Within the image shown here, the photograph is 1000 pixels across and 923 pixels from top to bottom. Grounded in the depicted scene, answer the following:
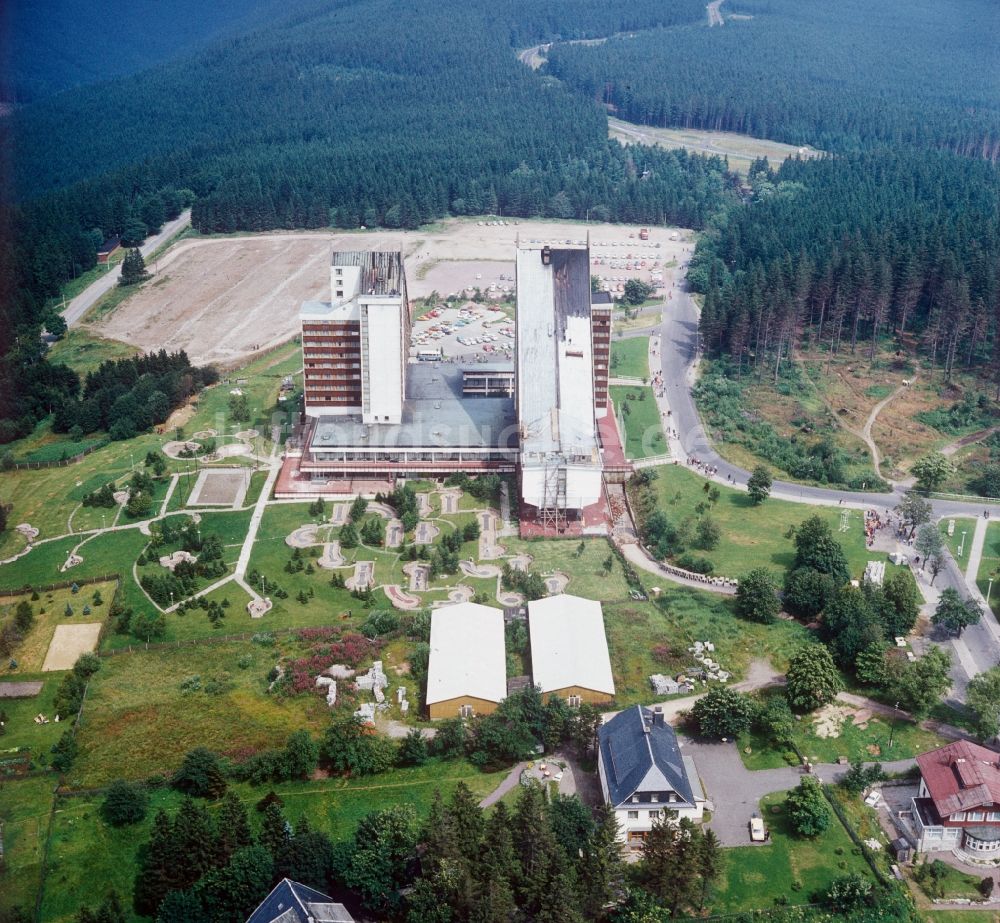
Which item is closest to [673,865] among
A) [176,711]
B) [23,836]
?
[176,711]

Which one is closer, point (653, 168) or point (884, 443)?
point (884, 443)

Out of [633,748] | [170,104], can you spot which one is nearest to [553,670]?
[633,748]

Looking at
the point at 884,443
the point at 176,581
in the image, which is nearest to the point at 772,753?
the point at 176,581

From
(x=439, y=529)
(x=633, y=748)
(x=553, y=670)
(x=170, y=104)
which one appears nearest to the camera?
(x=633, y=748)

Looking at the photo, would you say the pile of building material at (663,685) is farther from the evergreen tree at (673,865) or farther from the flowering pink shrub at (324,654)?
the flowering pink shrub at (324,654)

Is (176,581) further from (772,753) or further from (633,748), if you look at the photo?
(772,753)

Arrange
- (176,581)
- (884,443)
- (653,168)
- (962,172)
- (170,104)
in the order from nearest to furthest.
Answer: (176,581) < (884,443) < (962,172) < (653,168) < (170,104)

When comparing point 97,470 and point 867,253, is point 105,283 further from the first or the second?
point 867,253
